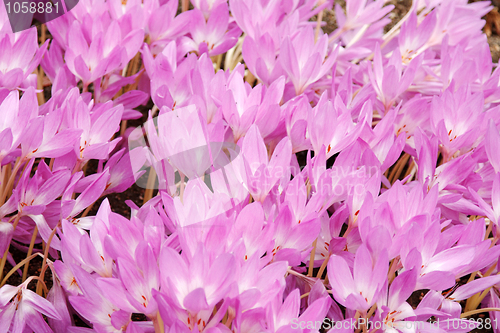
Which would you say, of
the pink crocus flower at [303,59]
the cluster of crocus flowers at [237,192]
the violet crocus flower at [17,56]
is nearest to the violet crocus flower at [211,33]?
the cluster of crocus flowers at [237,192]

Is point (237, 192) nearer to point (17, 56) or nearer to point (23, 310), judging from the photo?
point (23, 310)

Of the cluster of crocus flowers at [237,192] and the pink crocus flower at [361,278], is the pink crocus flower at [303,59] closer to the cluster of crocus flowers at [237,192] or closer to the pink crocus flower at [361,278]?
the cluster of crocus flowers at [237,192]

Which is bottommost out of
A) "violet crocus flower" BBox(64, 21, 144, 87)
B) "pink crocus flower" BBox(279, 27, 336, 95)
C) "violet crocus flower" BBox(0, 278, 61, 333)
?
"violet crocus flower" BBox(0, 278, 61, 333)

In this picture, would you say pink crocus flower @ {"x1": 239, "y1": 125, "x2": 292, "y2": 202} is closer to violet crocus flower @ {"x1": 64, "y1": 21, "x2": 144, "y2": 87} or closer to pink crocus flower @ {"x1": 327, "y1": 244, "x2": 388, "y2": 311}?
pink crocus flower @ {"x1": 327, "y1": 244, "x2": 388, "y2": 311}

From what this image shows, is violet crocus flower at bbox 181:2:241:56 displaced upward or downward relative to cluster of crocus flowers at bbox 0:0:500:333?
upward

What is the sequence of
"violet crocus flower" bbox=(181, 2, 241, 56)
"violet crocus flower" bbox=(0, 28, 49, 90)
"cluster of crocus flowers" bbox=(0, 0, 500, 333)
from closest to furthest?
"cluster of crocus flowers" bbox=(0, 0, 500, 333), "violet crocus flower" bbox=(0, 28, 49, 90), "violet crocus flower" bbox=(181, 2, 241, 56)

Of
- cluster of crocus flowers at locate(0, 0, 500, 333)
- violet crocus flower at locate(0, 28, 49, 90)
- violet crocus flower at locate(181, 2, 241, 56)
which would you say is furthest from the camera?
violet crocus flower at locate(181, 2, 241, 56)

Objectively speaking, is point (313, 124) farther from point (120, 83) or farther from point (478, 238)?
point (120, 83)

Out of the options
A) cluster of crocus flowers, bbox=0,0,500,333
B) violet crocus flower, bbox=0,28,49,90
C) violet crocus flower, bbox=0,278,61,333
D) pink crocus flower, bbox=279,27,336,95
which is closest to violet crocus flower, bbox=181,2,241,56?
cluster of crocus flowers, bbox=0,0,500,333
